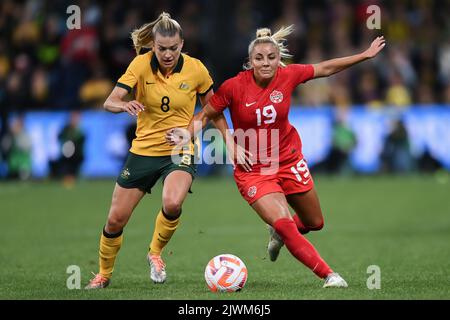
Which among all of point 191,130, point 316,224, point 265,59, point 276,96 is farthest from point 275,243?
point 265,59

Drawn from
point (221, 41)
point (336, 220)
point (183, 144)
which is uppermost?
point (221, 41)

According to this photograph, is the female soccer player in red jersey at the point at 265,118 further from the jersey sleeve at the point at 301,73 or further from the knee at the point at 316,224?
the knee at the point at 316,224

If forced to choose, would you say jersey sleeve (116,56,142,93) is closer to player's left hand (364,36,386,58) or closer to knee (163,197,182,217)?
knee (163,197,182,217)

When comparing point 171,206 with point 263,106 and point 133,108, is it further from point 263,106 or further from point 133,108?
point 263,106

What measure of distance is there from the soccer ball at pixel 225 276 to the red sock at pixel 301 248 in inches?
18.4

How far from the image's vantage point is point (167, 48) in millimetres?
8531

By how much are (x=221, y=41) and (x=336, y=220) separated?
28.4 feet

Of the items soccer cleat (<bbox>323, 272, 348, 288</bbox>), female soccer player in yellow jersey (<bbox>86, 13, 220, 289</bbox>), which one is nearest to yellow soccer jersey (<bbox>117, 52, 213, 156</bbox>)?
female soccer player in yellow jersey (<bbox>86, 13, 220, 289</bbox>)

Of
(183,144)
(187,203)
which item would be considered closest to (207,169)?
(187,203)

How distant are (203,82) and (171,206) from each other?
1171mm

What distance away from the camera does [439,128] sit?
66.4 ft

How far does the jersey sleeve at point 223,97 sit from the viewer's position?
8.51 metres

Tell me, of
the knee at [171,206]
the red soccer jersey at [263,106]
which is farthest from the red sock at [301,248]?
the knee at [171,206]
